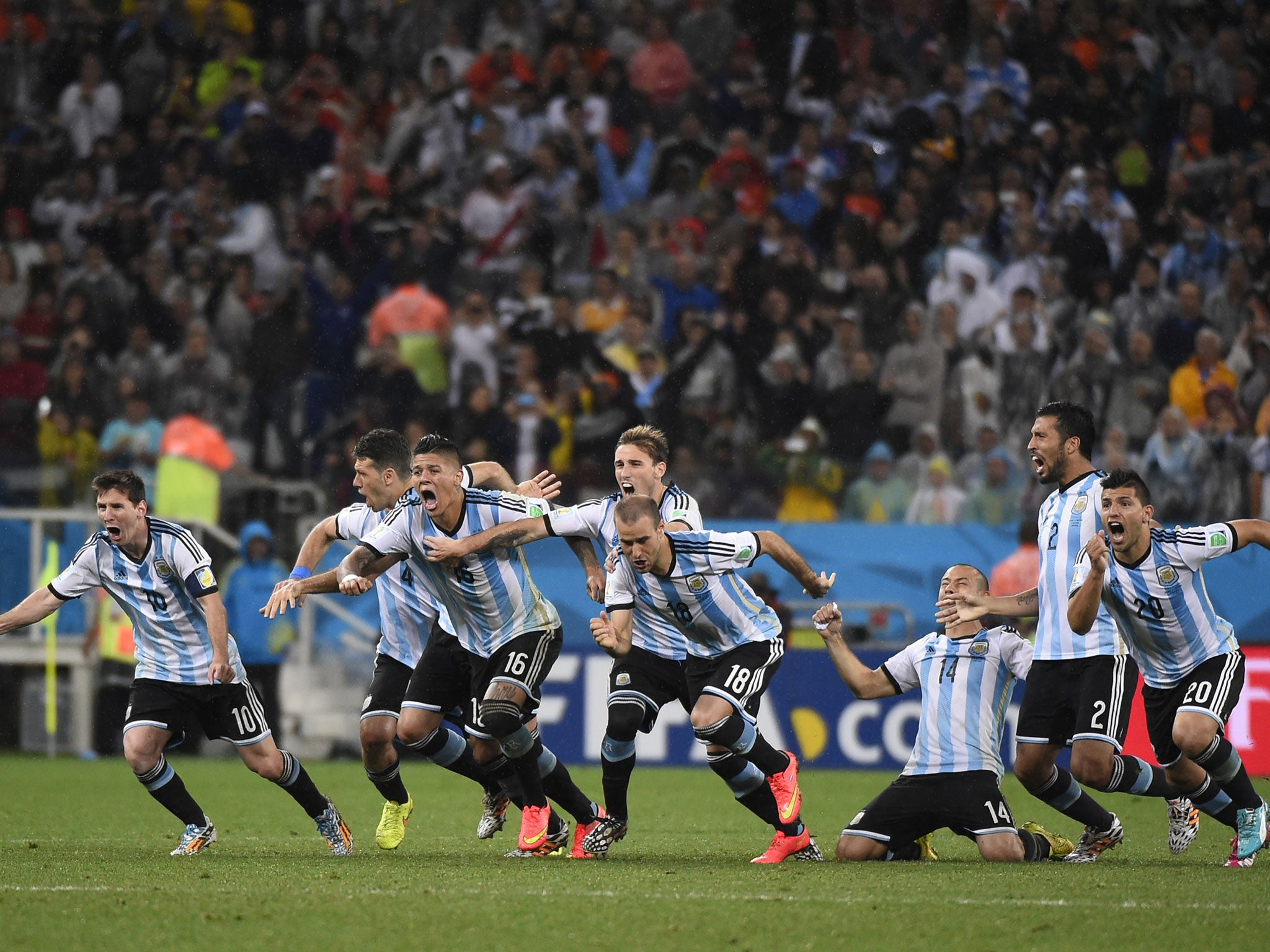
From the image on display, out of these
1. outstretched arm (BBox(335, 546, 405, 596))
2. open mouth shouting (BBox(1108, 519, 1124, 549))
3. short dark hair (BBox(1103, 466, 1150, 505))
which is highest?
short dark hair (BBox(1103, 466, 1150, 505))

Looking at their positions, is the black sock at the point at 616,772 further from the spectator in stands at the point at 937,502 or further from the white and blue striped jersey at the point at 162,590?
the spectator in stands at the point at 937,502

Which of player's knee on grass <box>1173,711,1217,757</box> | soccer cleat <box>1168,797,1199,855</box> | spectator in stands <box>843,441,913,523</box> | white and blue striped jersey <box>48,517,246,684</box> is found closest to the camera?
player's knee on grass <box>1173,711,1217,757</box>

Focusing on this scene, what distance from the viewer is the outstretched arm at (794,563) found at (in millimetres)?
7410

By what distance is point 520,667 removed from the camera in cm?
795

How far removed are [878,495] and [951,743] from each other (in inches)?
229

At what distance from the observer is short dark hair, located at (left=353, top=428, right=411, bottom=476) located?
28.1 feet

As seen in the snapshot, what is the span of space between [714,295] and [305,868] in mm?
9481

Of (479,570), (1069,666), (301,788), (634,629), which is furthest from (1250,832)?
(301,788)

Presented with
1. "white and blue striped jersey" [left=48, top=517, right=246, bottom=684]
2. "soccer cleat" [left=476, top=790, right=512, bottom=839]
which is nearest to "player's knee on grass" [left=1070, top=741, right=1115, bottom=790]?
"soccer cleat" [left=476, top=790, right=512, bottom=839]

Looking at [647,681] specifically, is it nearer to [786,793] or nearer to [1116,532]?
[786,793]

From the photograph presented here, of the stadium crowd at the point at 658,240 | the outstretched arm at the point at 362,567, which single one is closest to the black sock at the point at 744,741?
the outstretched arm at the point at 362,567

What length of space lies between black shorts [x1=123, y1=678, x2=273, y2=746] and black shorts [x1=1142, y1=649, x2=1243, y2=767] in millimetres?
4109

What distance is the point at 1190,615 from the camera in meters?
7.50

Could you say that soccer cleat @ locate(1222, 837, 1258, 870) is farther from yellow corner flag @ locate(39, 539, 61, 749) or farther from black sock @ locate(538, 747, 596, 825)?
yellow corner flag @ locate(39, 539, 61, 749)
